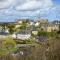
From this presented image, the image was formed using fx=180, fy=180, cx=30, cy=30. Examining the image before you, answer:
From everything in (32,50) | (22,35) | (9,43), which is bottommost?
(32,50)

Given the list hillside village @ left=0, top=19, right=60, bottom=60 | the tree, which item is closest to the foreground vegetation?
hillside village @ left=0, top=19, right=60, bottom=60

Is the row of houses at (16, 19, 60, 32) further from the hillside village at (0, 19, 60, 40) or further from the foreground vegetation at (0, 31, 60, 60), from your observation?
the foreground vegetation at (0, 31, 60, 60)

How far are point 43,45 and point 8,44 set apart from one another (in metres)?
0.55

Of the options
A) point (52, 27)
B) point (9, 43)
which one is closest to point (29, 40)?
point (9, 43)

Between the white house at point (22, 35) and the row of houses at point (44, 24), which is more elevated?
the row of houses at point (44, 24)

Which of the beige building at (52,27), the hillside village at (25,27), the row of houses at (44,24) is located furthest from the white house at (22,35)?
the beige building at (52,27)

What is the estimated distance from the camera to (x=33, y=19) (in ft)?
9.79

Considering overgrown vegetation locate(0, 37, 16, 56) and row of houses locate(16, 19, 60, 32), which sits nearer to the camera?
overgrown vegetation locate(0, 37, 16, 56)

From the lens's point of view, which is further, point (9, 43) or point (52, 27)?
point (52, 27)

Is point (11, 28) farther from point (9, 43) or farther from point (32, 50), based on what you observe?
point (32, 50)

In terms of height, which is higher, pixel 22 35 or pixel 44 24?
pixel 44 24

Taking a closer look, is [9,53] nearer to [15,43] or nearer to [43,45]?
[15,43]

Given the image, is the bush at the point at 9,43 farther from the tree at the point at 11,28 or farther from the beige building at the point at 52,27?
the beige building at the point at 52,27

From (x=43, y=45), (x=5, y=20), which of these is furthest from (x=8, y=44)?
(x=43, y=45)
